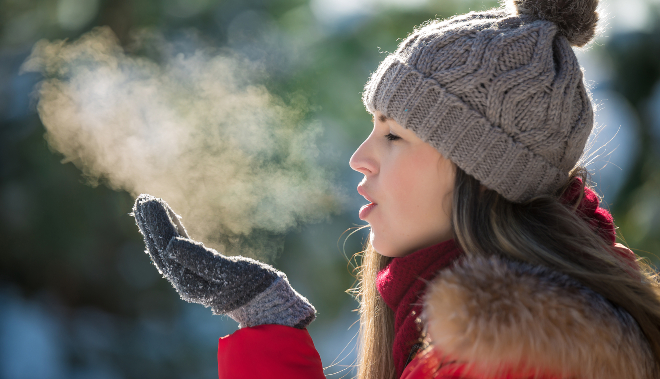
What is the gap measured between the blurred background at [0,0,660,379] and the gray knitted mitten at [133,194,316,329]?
1.94m

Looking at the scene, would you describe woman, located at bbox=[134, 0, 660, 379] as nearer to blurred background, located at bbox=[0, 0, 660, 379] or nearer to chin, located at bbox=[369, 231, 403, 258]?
chin, located at bbox=[369, 231, 403, 258]

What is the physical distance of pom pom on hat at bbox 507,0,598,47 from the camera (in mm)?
1165

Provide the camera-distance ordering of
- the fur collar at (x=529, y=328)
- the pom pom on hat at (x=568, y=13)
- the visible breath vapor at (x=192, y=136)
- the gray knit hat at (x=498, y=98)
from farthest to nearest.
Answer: the visible breath vapor at (x=192, y=136), the pom pom on hat at (x=568, y=13), the gray knit hat at (x=498, y=98), the fur collar at (x=529, y=328)

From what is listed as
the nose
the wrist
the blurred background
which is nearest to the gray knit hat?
the nose

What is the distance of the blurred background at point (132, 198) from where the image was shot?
3.09 m

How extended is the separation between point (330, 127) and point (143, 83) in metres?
1.47

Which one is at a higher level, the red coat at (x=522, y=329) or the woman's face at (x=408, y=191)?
the woman's face at (x=408, y=191)

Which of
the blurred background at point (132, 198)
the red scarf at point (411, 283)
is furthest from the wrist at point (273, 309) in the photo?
the blurred background at point (132, 198)

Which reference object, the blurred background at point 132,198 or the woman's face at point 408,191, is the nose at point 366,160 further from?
the blurred background at point 132,198

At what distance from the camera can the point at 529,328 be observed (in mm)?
788

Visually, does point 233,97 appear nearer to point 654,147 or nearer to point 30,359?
point 30,359

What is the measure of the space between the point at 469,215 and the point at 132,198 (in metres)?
2.74

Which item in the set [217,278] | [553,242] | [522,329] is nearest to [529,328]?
[522,329]

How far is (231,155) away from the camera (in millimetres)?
3240
